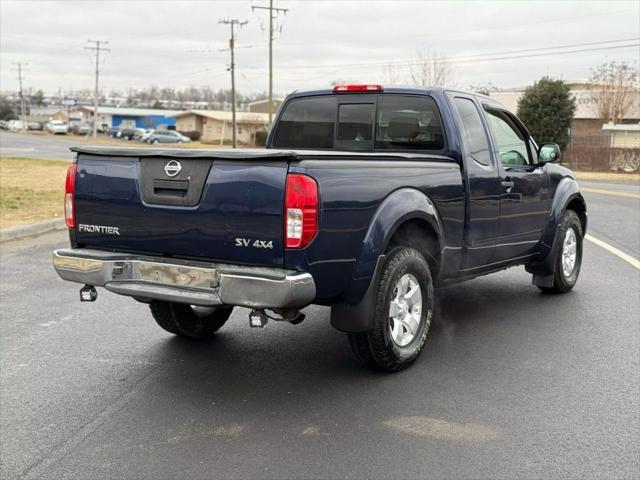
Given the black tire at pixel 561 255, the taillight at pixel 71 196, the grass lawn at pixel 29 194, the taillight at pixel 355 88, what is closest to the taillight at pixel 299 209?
the taillight at pixel 71 196

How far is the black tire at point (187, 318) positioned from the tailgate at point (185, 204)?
1.03m

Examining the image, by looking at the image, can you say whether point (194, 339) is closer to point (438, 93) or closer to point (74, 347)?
point (74, 347)

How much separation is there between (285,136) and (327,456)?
12.3ft

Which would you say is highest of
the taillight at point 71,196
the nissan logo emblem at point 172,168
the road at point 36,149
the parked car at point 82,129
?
the nissan logo emblem at point 172,168

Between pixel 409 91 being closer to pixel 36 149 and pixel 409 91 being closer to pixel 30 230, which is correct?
pixel 30 230

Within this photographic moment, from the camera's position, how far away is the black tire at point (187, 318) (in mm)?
6125

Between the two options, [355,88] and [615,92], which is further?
[615,92]

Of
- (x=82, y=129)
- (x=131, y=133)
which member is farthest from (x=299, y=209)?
(x=82, y=129)

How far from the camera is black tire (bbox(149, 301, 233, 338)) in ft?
20.1

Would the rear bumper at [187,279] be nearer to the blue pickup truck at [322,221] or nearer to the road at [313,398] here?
the blue pickup truck at [322,221]

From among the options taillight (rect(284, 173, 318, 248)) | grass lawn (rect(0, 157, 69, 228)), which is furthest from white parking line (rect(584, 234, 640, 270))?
grass lawn (rect(0, 157, 69, 228))

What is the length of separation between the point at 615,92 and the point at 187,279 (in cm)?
5733

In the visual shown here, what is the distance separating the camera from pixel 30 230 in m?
12.3

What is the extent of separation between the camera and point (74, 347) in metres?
6.05
